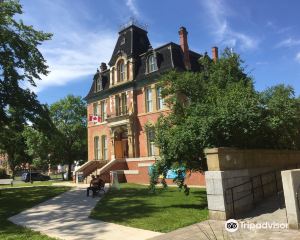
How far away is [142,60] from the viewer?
3381cm

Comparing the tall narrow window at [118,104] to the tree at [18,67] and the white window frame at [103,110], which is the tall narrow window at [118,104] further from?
the tree at [18,67]

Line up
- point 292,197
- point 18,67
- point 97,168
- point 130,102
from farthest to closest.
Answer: point 97,168, point 130,102, point 18,67, point 292,197

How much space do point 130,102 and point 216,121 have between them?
20532 millimetres

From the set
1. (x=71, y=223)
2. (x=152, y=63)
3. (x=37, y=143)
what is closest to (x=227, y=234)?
(x=71, y=223)

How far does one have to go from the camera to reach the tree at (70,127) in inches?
1870

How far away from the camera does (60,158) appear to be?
157 feet

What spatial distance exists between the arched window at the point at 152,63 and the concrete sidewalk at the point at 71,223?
17.5 meters

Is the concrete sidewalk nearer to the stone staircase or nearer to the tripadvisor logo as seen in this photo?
the tripadvisor logo

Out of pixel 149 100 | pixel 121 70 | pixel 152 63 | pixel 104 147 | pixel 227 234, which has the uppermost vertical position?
pixel 121 70

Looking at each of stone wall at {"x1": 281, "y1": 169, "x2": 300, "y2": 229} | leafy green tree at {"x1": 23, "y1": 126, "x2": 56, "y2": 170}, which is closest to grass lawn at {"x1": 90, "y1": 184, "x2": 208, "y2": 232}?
stone wall at {"x1": 281, "y1": 169, "x2": 300, "y2": 229}

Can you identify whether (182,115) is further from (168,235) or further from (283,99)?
(168,235)

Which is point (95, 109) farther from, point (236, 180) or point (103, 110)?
point (236, 180)

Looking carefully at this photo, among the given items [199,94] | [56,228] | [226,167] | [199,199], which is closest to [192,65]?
[199,94]

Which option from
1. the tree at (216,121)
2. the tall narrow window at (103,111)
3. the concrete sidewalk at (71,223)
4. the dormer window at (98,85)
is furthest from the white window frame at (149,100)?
the concrete sidewalk at (71,223)
